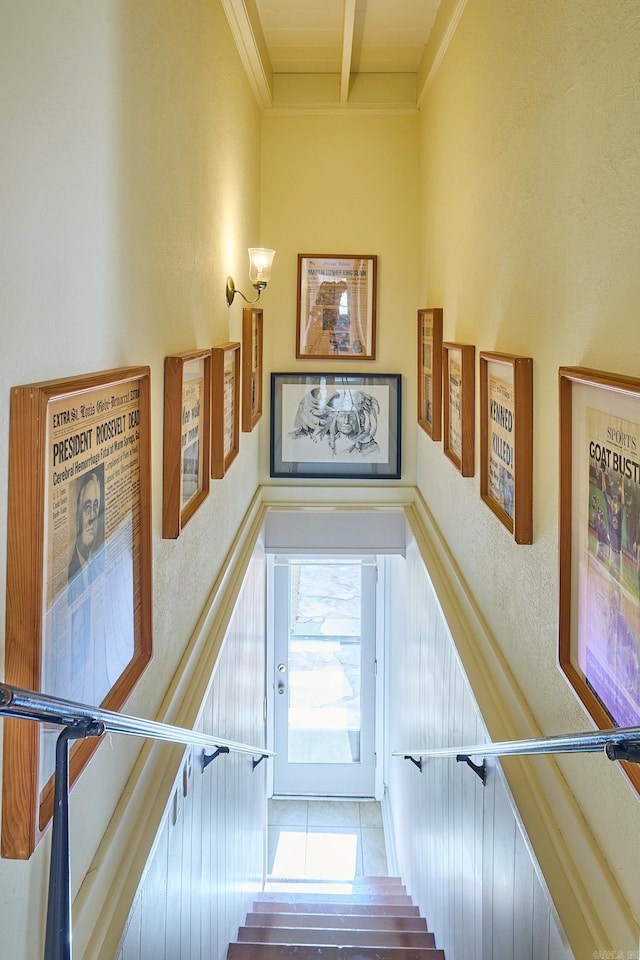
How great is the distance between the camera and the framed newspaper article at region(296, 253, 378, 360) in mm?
4238

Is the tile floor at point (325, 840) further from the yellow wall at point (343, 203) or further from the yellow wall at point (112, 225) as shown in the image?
the yellow wall at point (343, 203)

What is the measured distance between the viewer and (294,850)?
516 centimetres

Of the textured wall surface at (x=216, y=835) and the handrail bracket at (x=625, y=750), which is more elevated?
the handrail bracket at (x=625, y=750)

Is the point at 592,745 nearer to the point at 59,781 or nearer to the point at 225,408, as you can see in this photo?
the point at 59,781

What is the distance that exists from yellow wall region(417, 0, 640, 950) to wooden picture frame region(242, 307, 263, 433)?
0.98 meters

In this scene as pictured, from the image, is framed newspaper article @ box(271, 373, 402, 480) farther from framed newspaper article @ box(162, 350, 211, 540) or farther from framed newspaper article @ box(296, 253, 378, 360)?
framed newspaper article @ box(162, 350, 211, 540)

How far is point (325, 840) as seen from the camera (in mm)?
5285

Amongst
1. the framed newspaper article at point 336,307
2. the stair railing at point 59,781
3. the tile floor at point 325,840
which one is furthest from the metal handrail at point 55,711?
the tile floor at point 325,840

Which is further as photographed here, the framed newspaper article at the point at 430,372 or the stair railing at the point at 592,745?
the framed newspaper article at the point at 430,372

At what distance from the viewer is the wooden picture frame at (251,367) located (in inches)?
133

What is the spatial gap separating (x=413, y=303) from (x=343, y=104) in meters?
1.15

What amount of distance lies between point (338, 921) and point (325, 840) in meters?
1.79

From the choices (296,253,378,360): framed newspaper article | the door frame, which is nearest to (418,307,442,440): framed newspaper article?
(296,253,378,360): framed newspaper article

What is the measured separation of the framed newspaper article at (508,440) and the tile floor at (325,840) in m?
3.65
